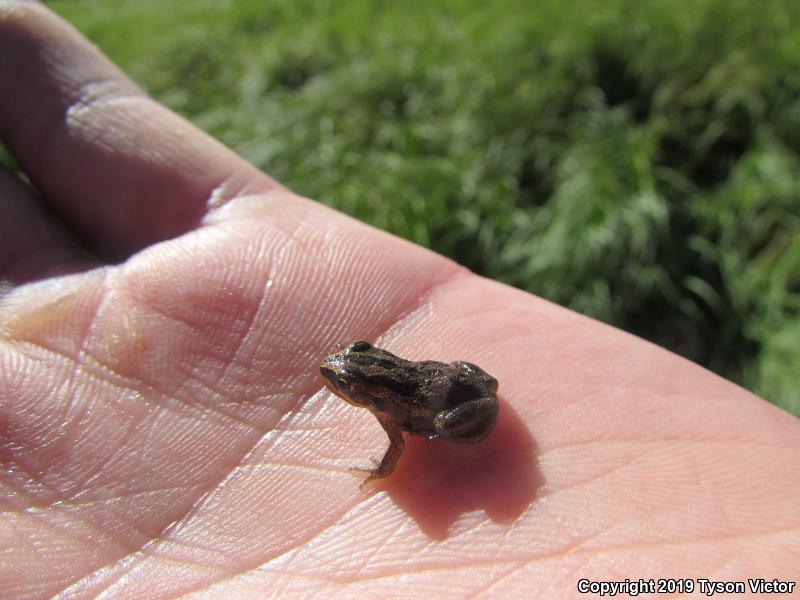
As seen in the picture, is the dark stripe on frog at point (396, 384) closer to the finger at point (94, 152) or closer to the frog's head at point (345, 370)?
the frog's head at point (345, 370)

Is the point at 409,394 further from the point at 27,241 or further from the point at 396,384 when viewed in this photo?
the point at 27,241

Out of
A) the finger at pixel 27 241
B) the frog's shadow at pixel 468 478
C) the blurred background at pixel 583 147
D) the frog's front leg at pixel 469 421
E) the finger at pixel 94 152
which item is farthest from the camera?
the blurred background at pixel 583 147

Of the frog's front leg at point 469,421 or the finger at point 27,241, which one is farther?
the finger at point 27,241

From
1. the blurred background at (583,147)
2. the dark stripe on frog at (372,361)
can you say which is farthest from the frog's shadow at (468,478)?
the blurred background at (583,147)

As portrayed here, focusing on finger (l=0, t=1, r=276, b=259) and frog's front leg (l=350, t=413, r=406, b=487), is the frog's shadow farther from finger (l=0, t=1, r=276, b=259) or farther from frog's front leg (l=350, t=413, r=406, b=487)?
finger (l=0, t=1, r=276, b=259)

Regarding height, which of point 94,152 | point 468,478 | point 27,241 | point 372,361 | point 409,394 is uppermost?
point 94,152

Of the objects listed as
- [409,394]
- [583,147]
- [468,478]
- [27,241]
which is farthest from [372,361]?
[583,147]

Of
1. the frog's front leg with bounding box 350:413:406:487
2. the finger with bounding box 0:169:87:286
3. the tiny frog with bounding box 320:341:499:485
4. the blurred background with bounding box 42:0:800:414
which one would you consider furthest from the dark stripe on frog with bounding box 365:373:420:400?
the blurred background with bounding box 42:0:800:414
